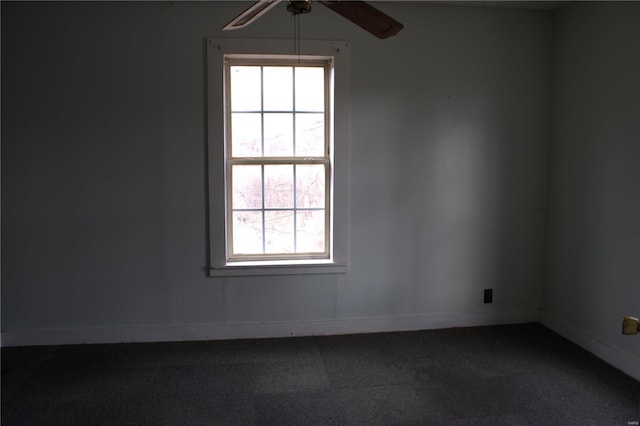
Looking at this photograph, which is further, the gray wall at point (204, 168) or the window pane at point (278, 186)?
the window pane at point (278, 186)

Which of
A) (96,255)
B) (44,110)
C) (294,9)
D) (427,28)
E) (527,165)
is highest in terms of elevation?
(427,28)

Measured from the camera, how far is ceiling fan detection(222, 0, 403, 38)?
6.30ft

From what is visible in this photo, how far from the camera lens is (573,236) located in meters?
3.45

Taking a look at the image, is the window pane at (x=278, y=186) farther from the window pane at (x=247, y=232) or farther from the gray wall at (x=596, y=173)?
the gray wall at (x=596, y=173)

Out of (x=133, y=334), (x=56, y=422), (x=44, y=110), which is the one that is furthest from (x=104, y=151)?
(x=56, y=422)

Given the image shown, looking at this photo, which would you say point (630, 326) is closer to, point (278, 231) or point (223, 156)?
point (278, 231)

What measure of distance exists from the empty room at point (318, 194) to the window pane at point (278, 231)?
0.02 meters

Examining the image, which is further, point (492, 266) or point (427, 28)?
point (492, 266)

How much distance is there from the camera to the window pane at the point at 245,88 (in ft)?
11.4

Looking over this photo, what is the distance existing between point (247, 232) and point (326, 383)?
4.25 feet

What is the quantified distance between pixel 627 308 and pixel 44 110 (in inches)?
160

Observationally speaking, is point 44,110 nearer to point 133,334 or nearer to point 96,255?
point 96,255

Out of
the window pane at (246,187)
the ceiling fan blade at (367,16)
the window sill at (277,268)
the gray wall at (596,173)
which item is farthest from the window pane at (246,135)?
the gray wall at (596,173)

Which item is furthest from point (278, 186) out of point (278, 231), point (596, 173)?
point (596, 173)
